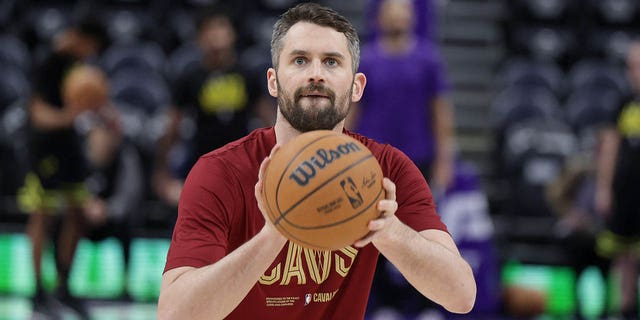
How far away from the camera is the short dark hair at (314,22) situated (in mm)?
3082

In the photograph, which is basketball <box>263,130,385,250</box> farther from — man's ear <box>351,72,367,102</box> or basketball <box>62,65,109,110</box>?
basketball <box>62,65,109,110</box>

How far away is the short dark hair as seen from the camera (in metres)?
3.08

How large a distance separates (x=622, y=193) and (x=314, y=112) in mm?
5279

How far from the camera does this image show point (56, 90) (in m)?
7.27

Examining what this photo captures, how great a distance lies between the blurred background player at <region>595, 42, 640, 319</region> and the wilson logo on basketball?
17.7 ft

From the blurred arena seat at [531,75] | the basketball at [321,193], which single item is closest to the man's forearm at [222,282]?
the basketball at [321,193]

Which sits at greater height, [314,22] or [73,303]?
[314,22]

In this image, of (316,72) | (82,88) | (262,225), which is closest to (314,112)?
(316,72)

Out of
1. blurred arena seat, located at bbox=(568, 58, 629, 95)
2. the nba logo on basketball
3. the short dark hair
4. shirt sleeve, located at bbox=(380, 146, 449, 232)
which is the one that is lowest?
blurred arena seat, located at bbox=(568, 58, 629, 95)

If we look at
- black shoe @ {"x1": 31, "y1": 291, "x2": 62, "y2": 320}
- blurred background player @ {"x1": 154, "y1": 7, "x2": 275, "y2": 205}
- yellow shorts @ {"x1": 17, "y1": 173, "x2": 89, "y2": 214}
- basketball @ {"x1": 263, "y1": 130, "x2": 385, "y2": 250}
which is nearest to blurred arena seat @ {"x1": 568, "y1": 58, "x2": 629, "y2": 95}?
blurred background player @ {"x1": 154, "y1": 7, "x2": 275, "y2": 205}

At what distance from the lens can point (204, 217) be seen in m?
2.96

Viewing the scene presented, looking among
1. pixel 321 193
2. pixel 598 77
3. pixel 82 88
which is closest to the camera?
pixel 321 193

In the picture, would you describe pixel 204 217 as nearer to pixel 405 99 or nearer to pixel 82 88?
pixel 405 99

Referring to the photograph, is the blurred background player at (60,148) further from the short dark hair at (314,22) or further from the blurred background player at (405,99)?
the short dark hair at (314,22)
